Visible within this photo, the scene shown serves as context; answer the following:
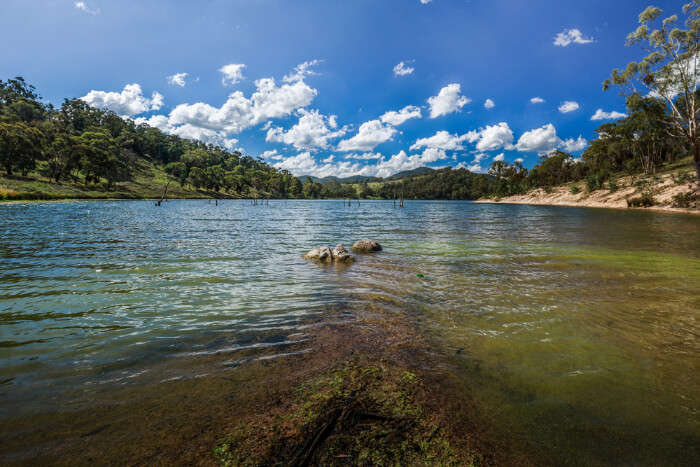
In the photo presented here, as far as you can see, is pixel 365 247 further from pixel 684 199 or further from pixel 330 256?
pixel 684 199

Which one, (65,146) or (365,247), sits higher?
(65,146)

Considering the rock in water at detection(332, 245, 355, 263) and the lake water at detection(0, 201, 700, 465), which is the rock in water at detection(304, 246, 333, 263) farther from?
the lake water at detection(0, 201, 700, 465)

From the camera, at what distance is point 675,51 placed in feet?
137

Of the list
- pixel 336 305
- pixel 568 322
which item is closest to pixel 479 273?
pixel 568 322

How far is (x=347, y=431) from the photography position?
3457 millimetres

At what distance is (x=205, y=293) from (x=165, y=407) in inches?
222

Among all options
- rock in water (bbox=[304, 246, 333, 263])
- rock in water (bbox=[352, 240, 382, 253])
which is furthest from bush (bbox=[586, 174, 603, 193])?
rock in water (bbox=[304, 246, 333, 263])

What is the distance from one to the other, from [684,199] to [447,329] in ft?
241

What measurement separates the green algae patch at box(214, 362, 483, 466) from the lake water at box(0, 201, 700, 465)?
85 centimetres

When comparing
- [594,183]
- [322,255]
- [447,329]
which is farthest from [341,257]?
[594,183]

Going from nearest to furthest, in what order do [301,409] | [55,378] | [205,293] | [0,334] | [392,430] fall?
[392,430]
[301,409]
[55,378]
[0,334]
[205,293]

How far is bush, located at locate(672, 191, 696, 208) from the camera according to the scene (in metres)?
51.7

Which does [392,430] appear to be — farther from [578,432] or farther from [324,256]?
[324,256]

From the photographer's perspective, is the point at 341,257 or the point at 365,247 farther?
the point at 365,247
